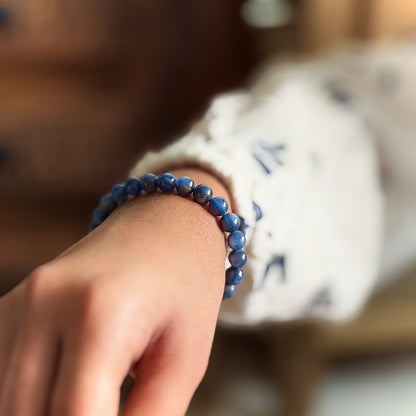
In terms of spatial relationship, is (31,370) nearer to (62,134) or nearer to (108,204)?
(108,204)

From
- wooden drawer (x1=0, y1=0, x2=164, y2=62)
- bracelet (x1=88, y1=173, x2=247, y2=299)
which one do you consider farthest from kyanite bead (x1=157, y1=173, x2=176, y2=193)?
wooden drawer (x1=0, y1=0, x2=164, y2=62)

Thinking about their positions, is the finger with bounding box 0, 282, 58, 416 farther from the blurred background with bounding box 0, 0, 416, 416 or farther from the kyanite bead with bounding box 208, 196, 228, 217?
the blurred background with bounding box 0, 0, 416, 416

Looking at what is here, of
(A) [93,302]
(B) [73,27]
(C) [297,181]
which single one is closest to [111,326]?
(A) [93,302]

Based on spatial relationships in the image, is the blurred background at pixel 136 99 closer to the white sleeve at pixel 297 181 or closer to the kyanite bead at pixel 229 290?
the white sleeve at pixel 297 181

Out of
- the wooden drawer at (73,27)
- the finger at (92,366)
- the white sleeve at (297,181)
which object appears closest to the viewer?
the finger at (92,366)

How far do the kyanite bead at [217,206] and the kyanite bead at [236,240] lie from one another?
0.01 m

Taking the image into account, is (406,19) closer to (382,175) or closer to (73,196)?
(382,175)

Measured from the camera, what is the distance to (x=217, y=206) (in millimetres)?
255

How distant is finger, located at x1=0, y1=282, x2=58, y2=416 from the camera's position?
19cm

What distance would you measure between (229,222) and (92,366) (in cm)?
9

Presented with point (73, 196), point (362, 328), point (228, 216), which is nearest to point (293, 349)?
point (362, 328)

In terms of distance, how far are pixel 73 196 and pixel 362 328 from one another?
1.18 feet

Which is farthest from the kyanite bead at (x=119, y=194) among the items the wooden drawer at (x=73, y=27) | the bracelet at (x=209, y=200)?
the wooden drawer at (x=73, y=27)

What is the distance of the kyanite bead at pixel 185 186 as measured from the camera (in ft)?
0.84
